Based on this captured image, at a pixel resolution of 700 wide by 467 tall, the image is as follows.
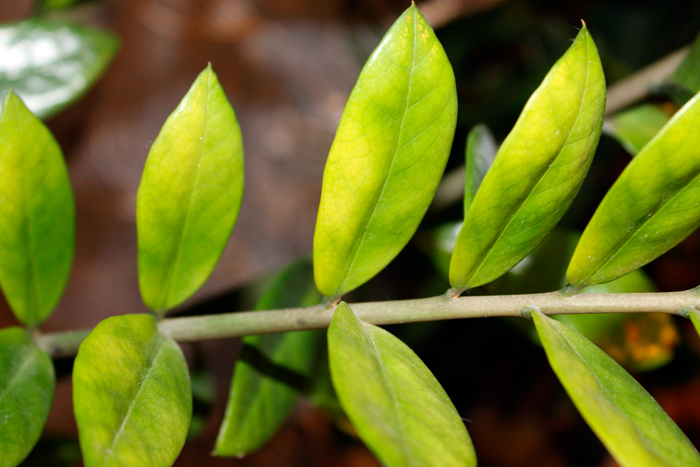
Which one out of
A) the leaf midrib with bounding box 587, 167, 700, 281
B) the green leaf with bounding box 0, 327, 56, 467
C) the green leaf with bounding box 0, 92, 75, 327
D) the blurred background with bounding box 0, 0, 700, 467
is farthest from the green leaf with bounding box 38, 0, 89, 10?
the leaf midrib with bounding box 587, 167, 700, 281

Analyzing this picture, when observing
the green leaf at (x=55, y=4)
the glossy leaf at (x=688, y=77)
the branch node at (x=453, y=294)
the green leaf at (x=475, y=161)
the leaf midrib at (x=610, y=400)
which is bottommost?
the leaf midrib at (x=610, y=400)

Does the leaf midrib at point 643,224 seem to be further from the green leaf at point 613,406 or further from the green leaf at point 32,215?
the green leaf at point 32,215

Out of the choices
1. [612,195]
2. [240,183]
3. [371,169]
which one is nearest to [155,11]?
[240,183]

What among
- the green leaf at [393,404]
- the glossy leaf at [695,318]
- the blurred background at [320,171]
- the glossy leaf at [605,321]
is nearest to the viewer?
the green leaf at [393,404]

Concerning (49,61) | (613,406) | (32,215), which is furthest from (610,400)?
(49,61)

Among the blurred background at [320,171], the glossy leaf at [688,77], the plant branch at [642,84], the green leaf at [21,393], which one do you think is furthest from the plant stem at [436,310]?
the plant branch at [642,84]

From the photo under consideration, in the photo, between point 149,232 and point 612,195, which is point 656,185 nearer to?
point 612,195
